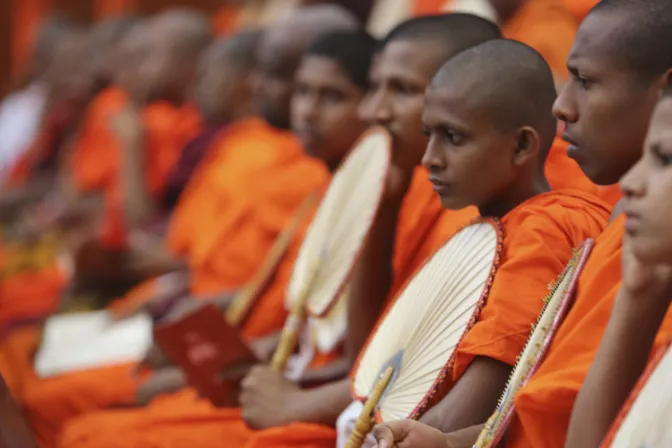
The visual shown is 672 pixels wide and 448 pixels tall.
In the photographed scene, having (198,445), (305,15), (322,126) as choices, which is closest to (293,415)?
(198,445)

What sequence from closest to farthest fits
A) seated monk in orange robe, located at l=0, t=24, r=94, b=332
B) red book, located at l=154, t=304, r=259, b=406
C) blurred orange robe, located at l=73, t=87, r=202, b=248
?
red book, located at l=154, t=304, r=259, b=406, seated monk in orange robe, located at l=0, t=24, r=94, b=332, blurred orange robe, located at l=73, t=87, r=202, b=248

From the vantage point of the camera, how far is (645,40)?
145 centimetres

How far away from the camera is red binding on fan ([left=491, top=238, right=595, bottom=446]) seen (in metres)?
1.39

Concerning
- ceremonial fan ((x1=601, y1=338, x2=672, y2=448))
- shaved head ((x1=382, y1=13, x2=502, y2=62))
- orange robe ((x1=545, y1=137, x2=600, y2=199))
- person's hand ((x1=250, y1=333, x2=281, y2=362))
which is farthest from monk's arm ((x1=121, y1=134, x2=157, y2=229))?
ceremonial fan ((x1=601, y1=338, x2=672, y2=448))

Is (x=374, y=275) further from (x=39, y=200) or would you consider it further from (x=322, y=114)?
(x=39, y=200)

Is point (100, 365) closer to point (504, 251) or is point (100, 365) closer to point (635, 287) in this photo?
point (504, 251)

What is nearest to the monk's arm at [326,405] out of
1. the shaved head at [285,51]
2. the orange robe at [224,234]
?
the orange robe at [224,234]

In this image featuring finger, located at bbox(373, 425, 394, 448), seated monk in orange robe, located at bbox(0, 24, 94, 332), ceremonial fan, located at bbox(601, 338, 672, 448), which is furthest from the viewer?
seated monk in orange robe, located at bbox(0, 24, 94, 332)

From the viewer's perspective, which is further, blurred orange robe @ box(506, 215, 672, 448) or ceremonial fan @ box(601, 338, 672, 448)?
blurred orange robe @ box(506, 215, 672, 448)

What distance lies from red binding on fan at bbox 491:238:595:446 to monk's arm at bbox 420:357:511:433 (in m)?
0.12

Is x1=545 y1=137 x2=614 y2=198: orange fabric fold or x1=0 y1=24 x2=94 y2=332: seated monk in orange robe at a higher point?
x1=545 y1=137 x2=614 y2=198: orange fabric fold

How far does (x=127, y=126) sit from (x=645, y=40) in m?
3.30

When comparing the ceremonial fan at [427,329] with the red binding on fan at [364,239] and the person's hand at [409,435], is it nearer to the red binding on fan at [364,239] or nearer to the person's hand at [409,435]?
the person's hand at [409,435]

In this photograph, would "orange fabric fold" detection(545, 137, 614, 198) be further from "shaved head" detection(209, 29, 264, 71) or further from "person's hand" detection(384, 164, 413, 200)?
"shaved head" detection(209, 29, 264, 71)
